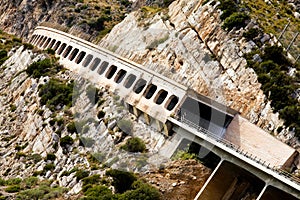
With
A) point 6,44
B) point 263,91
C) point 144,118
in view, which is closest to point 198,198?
point 144,118

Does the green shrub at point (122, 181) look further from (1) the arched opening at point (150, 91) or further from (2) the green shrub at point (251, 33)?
(2) the green shrub at point (251, 33)

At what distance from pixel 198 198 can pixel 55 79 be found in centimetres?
2927

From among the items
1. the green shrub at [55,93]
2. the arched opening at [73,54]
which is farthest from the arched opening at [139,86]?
the arched opening at [73,54]

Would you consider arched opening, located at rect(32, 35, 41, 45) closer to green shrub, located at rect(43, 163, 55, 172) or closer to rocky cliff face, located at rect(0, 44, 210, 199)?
rocky cliff face, located at rect(0, 44, 210, 199)

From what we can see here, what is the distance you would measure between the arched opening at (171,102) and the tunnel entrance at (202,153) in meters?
4.69

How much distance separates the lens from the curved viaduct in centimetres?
3388

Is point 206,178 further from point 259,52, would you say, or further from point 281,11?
point 281,11

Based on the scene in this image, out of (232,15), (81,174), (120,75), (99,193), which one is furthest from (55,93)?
(232,15)

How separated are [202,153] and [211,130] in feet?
13.3

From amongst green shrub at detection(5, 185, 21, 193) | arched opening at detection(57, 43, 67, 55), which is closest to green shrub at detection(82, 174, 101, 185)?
green shrub at detection(5, 185, 21, 193)

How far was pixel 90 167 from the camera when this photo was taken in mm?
39094

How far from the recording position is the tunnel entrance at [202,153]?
37.3 meters

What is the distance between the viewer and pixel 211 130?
41.1 m

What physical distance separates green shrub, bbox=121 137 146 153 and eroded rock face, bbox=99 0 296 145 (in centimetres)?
1110
